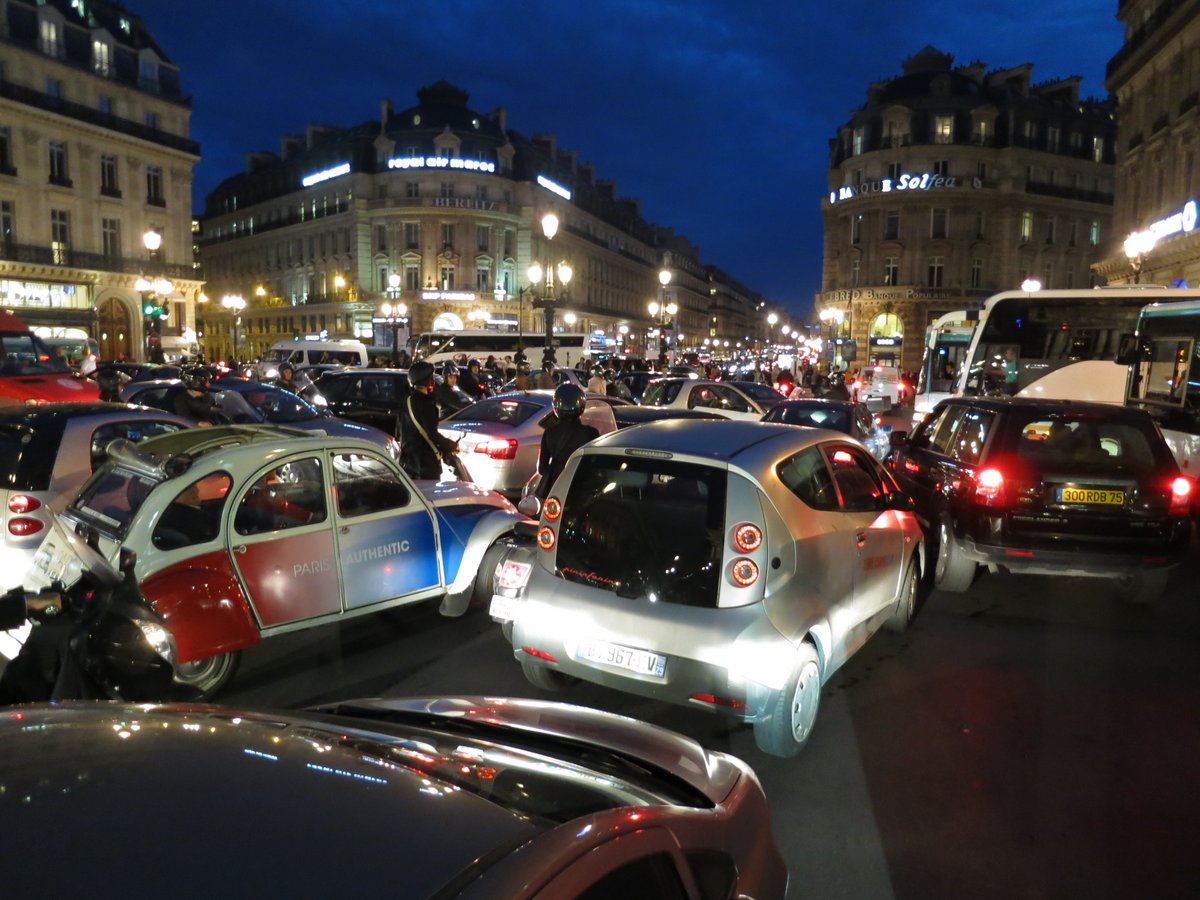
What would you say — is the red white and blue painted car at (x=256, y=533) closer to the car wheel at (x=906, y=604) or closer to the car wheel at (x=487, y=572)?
the car wheel at (x=487, y=572)

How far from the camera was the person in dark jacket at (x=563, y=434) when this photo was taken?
7.50m

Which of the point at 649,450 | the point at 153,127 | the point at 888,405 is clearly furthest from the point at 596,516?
the point at 153,127

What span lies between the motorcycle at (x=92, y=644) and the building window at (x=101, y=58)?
51.4 m

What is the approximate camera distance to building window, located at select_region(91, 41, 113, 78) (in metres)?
45.1

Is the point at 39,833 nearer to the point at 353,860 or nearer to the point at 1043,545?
the point at 353,860

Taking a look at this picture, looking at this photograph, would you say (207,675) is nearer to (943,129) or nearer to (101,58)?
(101,58)

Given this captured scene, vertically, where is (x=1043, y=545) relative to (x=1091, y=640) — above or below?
above

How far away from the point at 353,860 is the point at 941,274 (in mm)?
67069

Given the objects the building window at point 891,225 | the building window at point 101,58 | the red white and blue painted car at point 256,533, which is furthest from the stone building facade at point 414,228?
the red white and blue painted car at point 256,533

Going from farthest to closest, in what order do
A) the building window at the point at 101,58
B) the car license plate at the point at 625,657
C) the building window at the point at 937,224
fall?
the building window at the point at 937,224 → the building window at the point at 101,58 → the car license plate at the point at 625,657

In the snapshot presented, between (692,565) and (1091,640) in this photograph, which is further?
(1091,640)

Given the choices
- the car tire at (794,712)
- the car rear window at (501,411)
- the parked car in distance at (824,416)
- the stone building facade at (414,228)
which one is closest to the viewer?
the car tire at (794,712)

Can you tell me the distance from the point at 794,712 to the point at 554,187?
230ft

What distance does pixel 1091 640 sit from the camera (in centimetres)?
649
